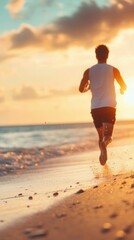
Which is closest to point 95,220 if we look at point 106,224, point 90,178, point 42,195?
point 106,224

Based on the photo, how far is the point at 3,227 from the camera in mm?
4160

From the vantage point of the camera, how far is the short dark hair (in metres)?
7.75

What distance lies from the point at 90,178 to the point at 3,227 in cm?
380

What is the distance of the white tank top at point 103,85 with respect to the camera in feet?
25.3

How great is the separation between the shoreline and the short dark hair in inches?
137

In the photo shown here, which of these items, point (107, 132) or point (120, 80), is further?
point (107, 132)

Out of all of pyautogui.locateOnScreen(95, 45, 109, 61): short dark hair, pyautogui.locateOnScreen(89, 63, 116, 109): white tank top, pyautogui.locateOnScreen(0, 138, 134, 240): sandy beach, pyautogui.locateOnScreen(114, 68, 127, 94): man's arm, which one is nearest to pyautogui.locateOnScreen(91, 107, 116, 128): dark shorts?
pyautogui.locateOnScreen(89, 63, 116, 109): white tank top

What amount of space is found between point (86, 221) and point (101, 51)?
4.50 metres

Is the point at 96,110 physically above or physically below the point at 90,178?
above

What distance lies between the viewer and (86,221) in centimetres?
377

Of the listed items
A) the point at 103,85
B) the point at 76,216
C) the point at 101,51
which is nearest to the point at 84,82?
the point at 103,85

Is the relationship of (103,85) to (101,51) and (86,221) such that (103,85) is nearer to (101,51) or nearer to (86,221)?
(101,51)

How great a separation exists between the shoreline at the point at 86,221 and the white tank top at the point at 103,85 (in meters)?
3.06

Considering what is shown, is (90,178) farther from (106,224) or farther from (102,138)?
(106,224)
